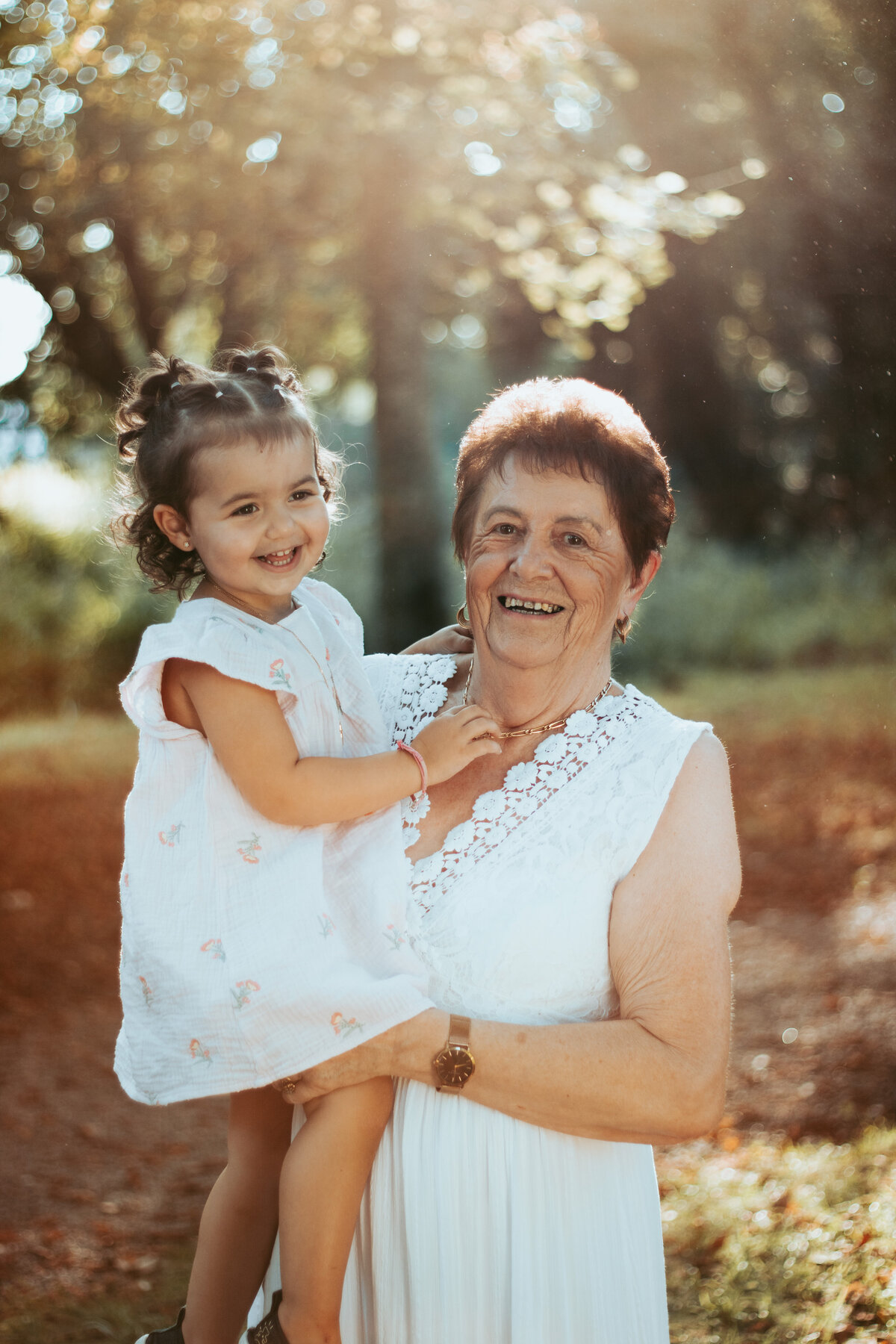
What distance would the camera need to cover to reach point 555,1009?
2072mm

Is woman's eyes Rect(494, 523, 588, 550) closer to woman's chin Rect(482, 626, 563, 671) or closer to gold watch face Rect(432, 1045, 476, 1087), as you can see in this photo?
woman's chin Rect(482, 626, 563, 671)

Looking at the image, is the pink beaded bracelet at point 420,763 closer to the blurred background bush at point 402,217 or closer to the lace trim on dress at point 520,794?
the lace trim on dress at point 520,794

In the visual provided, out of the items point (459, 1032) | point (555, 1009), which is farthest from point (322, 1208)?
point (555, 1009)

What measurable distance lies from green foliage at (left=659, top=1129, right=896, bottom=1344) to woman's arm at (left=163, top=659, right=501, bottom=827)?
227 centimetres

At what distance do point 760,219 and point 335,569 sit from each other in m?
5.36

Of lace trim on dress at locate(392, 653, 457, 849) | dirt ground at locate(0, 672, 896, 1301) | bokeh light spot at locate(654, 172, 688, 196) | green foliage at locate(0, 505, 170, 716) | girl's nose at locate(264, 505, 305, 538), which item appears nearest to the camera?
girl's nose at locate(264, 505, 305, 538)

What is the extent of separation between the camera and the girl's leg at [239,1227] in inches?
86.4

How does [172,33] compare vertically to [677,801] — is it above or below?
above

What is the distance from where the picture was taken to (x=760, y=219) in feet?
36.3

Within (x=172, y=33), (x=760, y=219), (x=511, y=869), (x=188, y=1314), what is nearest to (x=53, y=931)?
(x=172, y=33)

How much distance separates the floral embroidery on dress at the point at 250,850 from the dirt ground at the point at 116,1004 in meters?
3.07

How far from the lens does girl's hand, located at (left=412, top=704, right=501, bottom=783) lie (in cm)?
214

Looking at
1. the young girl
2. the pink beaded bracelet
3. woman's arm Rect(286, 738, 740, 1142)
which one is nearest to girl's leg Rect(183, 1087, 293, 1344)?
the young girl

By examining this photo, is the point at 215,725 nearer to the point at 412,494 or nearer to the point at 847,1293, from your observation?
the point at 847,1293
